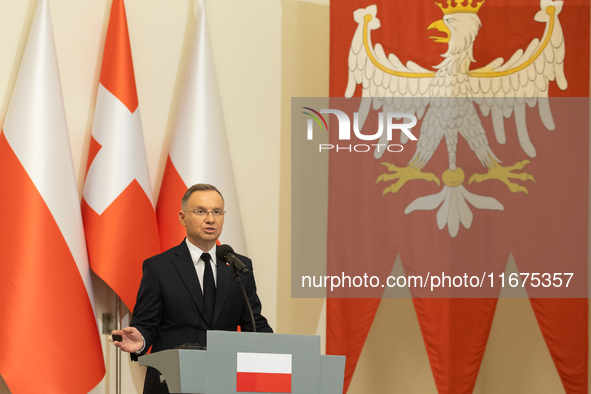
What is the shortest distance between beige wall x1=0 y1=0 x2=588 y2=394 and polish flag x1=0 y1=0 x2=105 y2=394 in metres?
0.31

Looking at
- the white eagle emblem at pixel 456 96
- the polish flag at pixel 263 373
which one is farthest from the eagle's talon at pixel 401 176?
the polish flag at pixel 263 373

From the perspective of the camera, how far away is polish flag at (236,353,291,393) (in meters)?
1.93

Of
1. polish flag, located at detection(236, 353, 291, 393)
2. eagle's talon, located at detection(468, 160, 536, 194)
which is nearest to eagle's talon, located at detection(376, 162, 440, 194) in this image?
eagle's talon, located at detection(468, 160, 536, 194)

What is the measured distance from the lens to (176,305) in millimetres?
2518

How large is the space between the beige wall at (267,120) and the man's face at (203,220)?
50.1 inches

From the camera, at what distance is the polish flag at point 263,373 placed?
76.1 inches

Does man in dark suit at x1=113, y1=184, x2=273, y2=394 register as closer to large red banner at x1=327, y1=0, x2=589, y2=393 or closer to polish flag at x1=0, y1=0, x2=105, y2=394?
polish flag at x1=0, y1=0, x2=105, y2=394

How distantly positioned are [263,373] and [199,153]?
1.95m

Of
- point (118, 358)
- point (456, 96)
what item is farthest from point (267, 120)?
point (118, 358)

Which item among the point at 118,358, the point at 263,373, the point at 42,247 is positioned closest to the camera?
the point at 263,373

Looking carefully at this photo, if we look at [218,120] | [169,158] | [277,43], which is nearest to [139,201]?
[169,158]

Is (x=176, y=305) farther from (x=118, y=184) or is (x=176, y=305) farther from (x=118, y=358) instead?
(x=118, y=358)

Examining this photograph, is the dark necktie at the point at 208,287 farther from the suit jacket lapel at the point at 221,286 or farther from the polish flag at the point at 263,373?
the polish flag at the point at 263,373

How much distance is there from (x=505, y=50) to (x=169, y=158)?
7.27 feet
